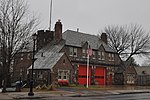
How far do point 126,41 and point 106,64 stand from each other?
Answer: 58.9 ft

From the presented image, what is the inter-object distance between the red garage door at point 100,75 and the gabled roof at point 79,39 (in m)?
4.33

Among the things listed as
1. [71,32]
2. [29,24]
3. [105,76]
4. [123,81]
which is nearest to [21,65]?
[71,32]

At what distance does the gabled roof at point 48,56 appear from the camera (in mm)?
47500

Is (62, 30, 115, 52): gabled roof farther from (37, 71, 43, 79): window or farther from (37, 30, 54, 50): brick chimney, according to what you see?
(37, 71, 43, 79): window

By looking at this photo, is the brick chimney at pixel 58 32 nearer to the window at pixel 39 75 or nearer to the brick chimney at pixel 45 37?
the brick chimney at pixel 45 37

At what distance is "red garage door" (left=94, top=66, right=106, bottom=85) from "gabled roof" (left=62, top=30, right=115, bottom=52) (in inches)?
170

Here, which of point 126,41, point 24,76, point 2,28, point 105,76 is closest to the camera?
point 2,28

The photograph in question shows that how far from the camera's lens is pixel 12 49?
29.9 metres

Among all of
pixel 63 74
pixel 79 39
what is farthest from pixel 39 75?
pixel 79 39

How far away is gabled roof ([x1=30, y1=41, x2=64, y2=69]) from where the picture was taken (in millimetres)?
47500

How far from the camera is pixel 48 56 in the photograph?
→ 49938 millimetres

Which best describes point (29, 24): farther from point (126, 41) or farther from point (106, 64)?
point (126, 41)

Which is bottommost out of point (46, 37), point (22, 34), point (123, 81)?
point (123, 81)

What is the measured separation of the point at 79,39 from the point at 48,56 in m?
9.43
